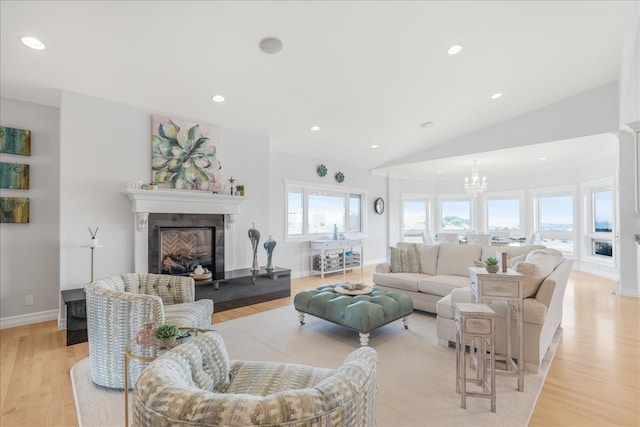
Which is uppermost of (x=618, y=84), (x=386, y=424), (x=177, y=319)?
(x=618, y=84)

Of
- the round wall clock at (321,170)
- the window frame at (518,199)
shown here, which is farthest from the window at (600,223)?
the round wall clock at (321,170)

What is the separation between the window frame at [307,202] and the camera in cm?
625

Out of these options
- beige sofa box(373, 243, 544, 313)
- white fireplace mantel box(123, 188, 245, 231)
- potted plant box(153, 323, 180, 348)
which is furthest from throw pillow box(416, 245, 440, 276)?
potted plant box(153, 323, 180, 348)

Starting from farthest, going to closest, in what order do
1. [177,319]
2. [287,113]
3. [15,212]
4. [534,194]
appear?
[534,194] → [287,113] → [15,212] → [177,319]

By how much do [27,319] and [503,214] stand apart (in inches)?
404

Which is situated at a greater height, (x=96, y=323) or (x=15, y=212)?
(x=15, y=212)

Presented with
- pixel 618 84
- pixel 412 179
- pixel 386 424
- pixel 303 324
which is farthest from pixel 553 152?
pixel 386 424

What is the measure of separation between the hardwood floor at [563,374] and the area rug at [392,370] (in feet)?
0.34

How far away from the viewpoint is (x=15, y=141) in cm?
365

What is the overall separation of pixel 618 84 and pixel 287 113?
5315 mm

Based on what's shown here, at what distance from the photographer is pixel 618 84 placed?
4895mm

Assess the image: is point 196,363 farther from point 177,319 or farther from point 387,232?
point 387,232

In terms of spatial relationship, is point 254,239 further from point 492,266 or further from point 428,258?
point 492,266

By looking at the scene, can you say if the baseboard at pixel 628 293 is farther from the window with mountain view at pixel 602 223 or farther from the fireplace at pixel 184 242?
the fireplace at pixel 184 242
